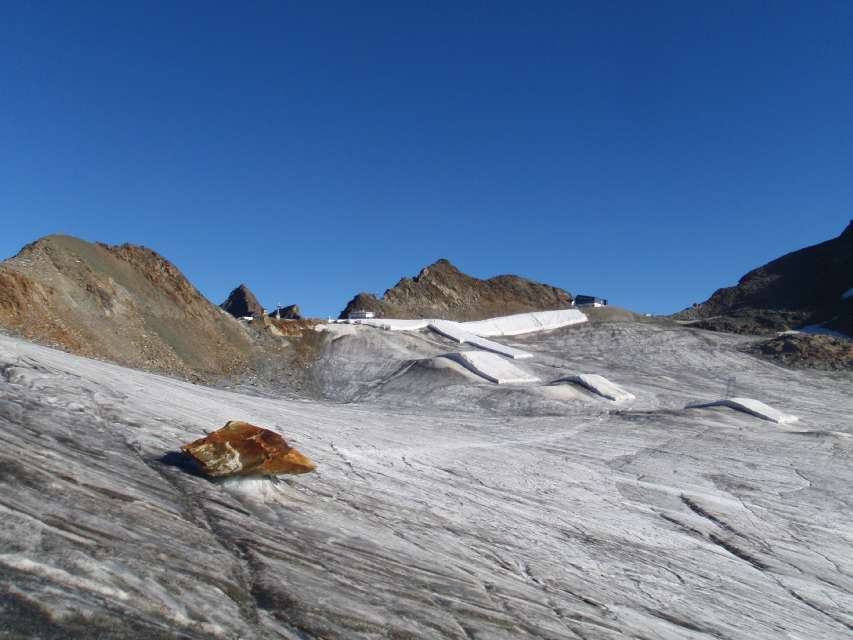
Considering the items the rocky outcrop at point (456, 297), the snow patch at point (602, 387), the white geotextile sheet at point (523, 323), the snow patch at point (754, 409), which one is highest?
the rocky outcrop at point (456, 297)

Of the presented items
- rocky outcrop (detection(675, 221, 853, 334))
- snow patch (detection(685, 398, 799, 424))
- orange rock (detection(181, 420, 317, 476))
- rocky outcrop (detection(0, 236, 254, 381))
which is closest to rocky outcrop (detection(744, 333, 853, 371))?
rocky outcrop (detection(675, 221, 853, 334))

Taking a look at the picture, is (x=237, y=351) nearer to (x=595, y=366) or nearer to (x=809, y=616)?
(x=595, y=366)

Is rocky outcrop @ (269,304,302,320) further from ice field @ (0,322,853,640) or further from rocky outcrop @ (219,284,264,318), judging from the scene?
ice field @ (0,322,853,640)

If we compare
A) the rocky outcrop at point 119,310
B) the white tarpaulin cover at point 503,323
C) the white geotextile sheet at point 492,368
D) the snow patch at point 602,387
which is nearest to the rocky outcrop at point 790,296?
the white tarpaulin cover at point 503,323

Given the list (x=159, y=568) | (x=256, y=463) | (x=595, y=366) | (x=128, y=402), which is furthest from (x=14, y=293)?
(x=595, y=366)

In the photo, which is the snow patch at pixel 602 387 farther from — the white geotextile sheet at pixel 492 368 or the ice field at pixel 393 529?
the ice field at pixel 393 529

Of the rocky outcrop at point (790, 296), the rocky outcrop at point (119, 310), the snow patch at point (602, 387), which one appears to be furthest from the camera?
the rocky outcrop at point (790, 296)
